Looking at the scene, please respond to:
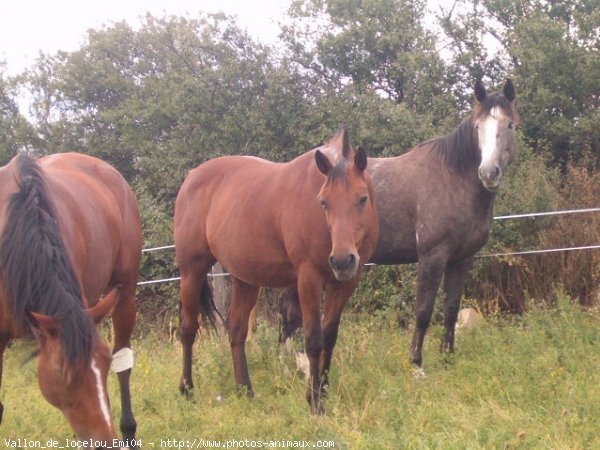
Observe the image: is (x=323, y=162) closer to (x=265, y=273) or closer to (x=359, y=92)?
(x=265, y=273)

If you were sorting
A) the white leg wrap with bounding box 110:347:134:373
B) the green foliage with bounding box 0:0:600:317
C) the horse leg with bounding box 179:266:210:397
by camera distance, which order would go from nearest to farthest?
the white leg wrap with bounding box 110:347:134:373, the horse leg with bounding box 179:266:210:397, the green foliage with bounding box 0:0:600:317

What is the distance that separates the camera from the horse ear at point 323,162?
15.4ft

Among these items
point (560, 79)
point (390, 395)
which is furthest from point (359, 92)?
point (390, 395)

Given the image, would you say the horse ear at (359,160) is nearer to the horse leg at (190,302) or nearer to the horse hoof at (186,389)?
the horse leg at (190,302)

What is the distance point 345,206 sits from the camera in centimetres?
452

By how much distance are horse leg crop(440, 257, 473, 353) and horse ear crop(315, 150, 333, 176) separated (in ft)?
7.75

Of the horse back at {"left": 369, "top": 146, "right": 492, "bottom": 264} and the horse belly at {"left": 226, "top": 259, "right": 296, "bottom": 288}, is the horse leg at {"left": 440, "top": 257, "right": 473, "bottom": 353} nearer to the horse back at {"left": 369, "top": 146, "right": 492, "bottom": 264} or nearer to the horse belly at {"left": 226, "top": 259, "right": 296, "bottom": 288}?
the horse back at {"left": 369, "top": 146, "right": 492, "bottom": 264}

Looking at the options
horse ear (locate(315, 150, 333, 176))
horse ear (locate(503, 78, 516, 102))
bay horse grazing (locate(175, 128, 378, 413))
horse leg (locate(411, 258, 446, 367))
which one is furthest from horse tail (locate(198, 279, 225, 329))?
horse ear (locate(503, 78, 516, 102))

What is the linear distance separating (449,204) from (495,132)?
2.45 feet

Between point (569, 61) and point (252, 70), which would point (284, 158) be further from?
point (569, 61)

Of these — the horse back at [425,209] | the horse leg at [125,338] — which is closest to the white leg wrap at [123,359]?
the horse leg at [125,338]

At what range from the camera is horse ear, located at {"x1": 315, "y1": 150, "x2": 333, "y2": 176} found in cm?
471

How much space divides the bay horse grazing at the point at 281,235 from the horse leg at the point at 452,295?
5.47 ft

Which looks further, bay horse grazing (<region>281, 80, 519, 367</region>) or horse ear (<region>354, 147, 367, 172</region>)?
bay horse grazing (<region>281, 80, 519, 367</region>)
